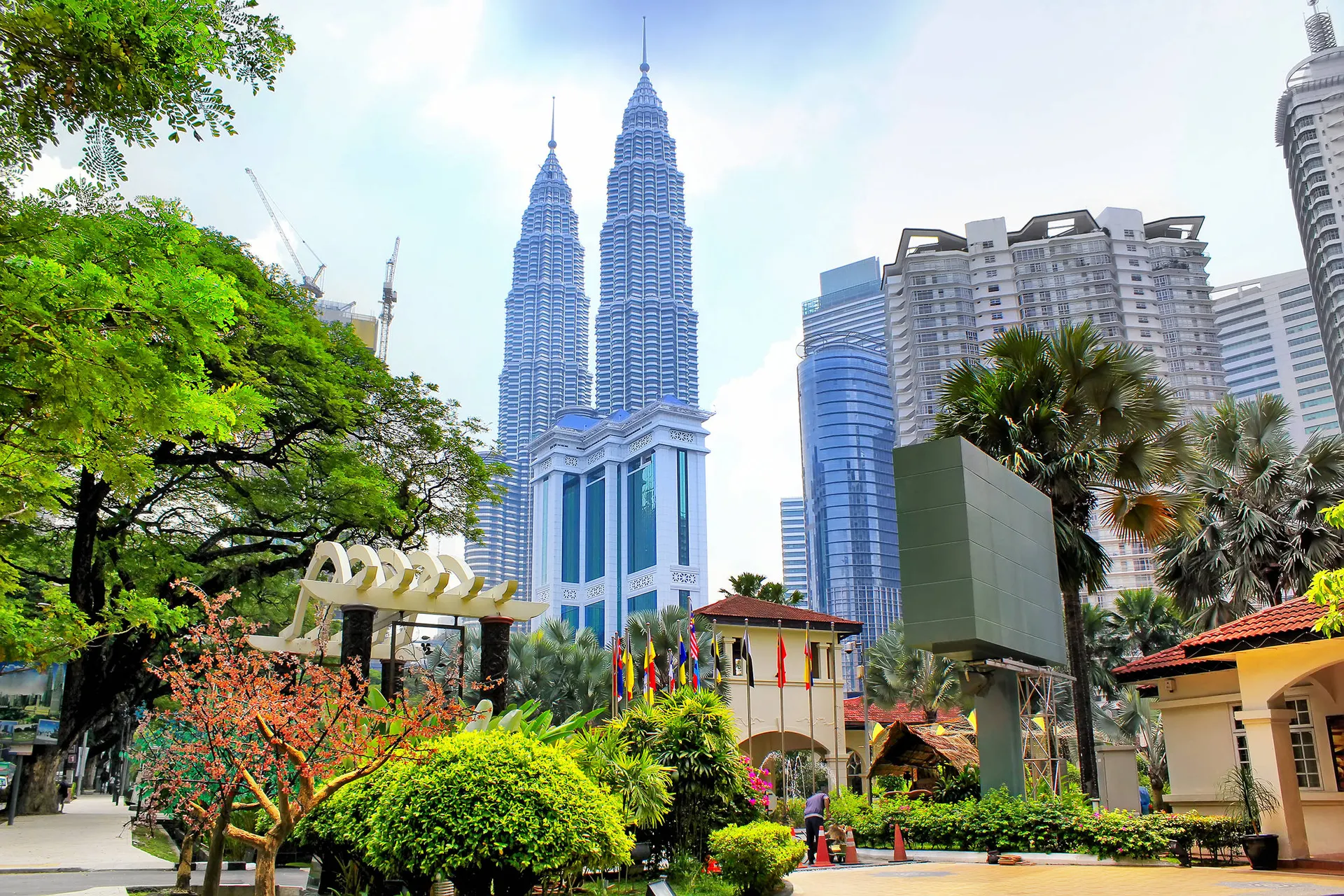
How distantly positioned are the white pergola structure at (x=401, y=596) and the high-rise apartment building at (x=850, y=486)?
400ft

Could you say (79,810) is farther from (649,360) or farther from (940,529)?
(649,360)

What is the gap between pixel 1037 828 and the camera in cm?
1554

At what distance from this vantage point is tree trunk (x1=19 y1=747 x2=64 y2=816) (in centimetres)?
2170

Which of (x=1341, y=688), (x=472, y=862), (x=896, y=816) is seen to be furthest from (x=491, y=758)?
(x=1341, y=688)

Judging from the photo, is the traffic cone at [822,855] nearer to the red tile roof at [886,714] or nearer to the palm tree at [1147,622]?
the palm tree at [1147,622]

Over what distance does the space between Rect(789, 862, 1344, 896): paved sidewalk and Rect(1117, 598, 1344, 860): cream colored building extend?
5.95 ft

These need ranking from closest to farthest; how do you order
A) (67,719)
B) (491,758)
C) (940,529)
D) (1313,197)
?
1. (491,758)
2. (940,529)
3. (67,719)
4. (1313,197)

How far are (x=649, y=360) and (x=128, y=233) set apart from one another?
13486cm

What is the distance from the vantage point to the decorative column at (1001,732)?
16.7 m

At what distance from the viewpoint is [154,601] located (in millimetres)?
15445

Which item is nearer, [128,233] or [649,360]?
[128,233]

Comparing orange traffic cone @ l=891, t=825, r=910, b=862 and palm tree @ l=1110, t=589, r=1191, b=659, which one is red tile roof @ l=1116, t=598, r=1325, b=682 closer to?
orange traffic cone @ l=891, t=825, r=910, b=862

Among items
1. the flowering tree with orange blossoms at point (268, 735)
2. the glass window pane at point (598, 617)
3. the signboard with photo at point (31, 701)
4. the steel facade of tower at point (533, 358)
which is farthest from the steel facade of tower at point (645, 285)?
the flowering tree with orange blossoms at point (268, 735)

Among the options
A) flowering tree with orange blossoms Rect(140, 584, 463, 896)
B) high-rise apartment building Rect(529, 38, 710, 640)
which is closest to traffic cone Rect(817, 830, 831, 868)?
flowering tree with orange blossoms Rect(140, 584, 463, 896)
